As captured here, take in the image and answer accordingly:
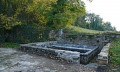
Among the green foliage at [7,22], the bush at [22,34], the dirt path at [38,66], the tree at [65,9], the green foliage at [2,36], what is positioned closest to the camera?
the dirt path at [38,66]

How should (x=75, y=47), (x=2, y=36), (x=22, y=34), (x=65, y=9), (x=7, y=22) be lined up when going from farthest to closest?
(x=65, y=9) → (x=22, y=34) → (x=2, y=36) → (x=7, y=22) → (x=75, y=47)

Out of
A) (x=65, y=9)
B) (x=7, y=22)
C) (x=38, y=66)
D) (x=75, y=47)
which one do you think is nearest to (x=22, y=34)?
(x=7, y=22)

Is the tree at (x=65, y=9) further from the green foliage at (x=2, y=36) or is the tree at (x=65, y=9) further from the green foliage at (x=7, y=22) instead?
the green foliage at (x=2, y=36)

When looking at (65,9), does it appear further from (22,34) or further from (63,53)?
(63,53)

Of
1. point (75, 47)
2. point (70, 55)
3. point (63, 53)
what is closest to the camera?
point (70, 55)

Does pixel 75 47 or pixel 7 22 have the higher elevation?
pixel 7 22

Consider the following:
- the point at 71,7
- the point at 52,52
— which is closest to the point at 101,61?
the point at 52,52

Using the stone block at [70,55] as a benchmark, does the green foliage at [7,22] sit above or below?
above

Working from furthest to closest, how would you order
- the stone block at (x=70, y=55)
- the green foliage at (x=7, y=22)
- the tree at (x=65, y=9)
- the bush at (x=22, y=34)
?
the tree at (x=65, y=9) → the bush at (x=22, y=34) → the green foliage at (x=7, y=22) → the stone block at (x=70, y=55)

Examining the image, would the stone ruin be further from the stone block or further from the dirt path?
the dirt path

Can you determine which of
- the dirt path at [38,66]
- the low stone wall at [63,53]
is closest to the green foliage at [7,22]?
the low stone wall at [63,53]

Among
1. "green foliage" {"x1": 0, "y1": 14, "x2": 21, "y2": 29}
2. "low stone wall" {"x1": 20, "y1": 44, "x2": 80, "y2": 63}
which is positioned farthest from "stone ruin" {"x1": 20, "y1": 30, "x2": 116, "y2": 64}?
"green foliage" {"x1": 0, "y1": 14, "x2": 21, "y2": 29}

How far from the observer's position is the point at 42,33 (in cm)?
1023

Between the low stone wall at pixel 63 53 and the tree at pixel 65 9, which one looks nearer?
the low stone wall at pixel 63 53
